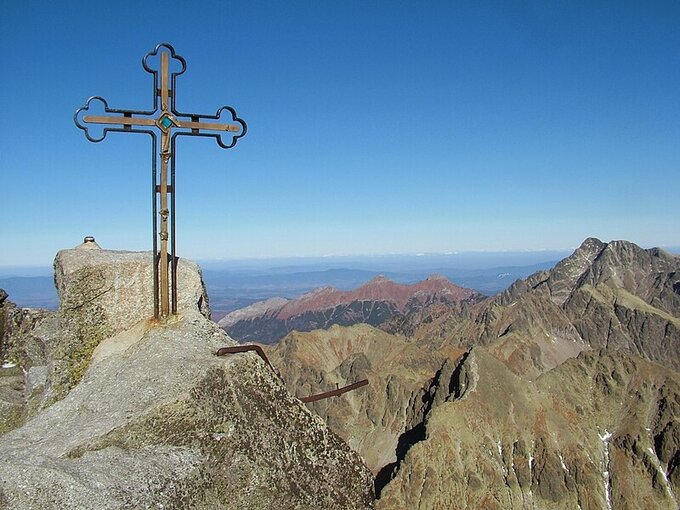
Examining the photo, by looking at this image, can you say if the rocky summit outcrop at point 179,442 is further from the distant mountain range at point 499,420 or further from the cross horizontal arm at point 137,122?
the distant mountain range at point 499,420

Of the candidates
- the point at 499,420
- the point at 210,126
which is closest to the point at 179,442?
the point at 210,126

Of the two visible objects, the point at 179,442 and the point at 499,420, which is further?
the point at 499,420

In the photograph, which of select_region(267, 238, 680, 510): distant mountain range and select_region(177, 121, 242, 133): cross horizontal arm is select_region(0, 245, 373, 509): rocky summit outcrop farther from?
select_region(267, 238, 680, 510): distant mountain range

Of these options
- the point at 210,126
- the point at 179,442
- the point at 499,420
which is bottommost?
the point at 499,420

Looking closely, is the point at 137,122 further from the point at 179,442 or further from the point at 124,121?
the point at 179,442

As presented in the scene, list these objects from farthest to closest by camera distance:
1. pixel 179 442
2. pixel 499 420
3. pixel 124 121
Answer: pixel 499 420 < pixel 124 121 < pixel 179 442

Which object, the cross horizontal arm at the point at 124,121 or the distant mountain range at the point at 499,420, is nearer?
the cross horizontal arm at the point at 124,121

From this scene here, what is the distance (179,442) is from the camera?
461cm

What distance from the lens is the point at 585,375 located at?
116062mm

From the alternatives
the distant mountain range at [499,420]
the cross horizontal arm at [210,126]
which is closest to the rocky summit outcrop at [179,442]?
the cross horizontal arm at [210,126]

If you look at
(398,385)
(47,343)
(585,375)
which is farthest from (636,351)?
(47,343)

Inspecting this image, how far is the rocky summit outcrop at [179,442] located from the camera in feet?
13.2

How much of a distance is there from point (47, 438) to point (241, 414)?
163cm

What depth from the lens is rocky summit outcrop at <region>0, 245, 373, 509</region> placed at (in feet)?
13.2
